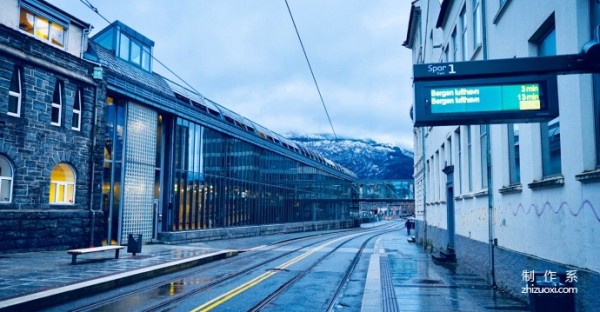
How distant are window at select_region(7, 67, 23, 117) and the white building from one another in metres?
15.3

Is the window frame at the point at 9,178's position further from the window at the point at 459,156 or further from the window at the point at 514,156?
the window at the point at 514,156

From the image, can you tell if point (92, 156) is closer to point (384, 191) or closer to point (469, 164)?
point (469, 164)

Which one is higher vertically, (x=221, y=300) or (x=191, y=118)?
(x=191, y=118)

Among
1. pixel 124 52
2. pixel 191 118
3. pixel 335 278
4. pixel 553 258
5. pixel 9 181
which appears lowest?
pixel 335 278

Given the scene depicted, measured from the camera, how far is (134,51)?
25.4 meters

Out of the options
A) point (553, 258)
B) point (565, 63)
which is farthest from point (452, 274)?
point (565, 63)

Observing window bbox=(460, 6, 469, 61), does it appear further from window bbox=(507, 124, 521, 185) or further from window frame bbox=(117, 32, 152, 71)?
window frame bbox=(117, 32, 152, 71)

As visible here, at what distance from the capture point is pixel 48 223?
17.5 m

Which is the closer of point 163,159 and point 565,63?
point 565,63

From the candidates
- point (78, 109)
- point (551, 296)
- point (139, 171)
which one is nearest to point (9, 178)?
point (78, 109)

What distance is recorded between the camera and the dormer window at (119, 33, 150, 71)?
80.0ft

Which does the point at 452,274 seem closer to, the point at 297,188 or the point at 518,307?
the point at 518,307

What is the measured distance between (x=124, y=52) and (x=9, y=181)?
10.2 m

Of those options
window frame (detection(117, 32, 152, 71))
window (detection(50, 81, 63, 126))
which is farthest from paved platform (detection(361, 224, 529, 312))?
window frame (detection(117, 32, 152, 71))
